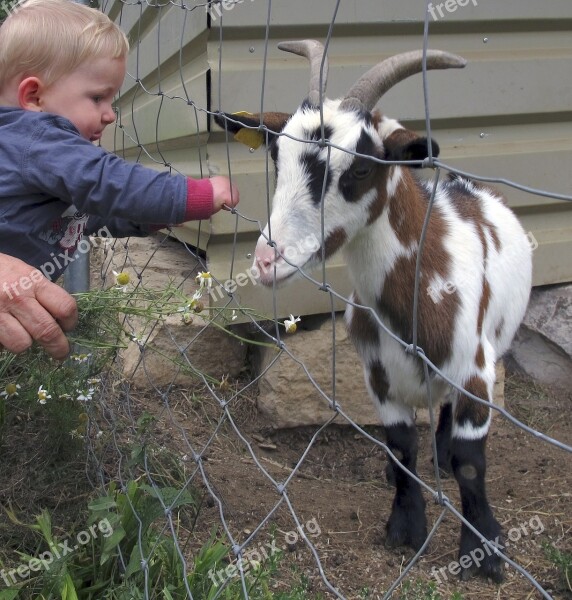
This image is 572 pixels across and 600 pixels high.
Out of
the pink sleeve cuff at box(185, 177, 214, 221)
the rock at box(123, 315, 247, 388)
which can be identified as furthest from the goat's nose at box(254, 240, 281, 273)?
the rock at box(123, 315, 247, 388)

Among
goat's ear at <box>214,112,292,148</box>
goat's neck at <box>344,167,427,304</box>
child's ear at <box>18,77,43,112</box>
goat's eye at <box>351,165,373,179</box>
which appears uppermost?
child's ear at <box>18,77,43,112</box>

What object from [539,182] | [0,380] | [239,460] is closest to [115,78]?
[0,380]

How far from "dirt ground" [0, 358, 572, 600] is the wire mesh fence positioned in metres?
0.01

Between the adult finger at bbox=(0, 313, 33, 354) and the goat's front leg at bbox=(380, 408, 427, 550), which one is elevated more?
the adult finger at bbox=(0, 313, 33, 354)

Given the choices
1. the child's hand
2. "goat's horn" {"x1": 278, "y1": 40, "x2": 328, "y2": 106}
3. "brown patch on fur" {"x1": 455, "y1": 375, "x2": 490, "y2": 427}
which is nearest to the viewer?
the child's hand

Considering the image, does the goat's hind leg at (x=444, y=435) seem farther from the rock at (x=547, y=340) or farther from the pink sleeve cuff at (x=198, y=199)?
the pink sleeve cuff at (x=198, y=199)

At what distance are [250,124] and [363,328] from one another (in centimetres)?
87

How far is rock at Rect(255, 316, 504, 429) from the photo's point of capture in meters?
3.89

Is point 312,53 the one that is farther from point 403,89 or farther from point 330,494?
point 330,494

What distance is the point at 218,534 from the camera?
2.94 metres

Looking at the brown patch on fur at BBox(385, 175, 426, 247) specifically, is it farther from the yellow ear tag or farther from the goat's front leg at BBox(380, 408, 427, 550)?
the goat's front leg at BBox(380, 408, 427, 550)

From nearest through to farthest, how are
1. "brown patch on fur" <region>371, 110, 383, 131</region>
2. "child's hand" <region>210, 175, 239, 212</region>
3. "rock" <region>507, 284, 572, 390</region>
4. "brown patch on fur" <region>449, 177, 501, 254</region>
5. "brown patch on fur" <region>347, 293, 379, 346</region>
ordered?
"child's hand" <region>210, 175, 239, 212</region>
"brown patch on fur" <region>371, 110, 383, 131</region>
"brown patch on fur" <region>347, 293, 379, 346</region>
"brown patch on fur" <region>449, 177, 501, 254</region>
"rock" <region>507, 284, 572, 390</region>

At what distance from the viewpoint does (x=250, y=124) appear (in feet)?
8.66

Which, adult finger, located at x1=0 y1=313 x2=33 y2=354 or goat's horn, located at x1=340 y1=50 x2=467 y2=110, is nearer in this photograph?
adult finger, located at x1=0 y1=313 x2=33 y2=354
